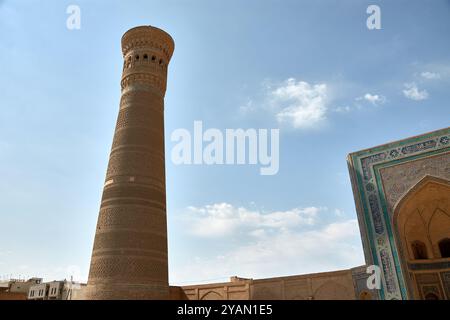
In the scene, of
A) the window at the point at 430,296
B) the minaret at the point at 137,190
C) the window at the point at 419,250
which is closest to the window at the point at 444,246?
the window at the point at 419,250

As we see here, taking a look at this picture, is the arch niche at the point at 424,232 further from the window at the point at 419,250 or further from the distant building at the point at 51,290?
the distant building at the point at 51,290

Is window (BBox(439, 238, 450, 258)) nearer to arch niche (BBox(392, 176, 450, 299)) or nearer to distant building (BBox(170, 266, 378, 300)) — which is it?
arch niche (BBox(392, 176, 450, 299))

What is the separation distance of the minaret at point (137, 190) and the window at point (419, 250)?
24.1 ft

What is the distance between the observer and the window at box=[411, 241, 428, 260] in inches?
405

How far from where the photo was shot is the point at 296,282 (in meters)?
12.3

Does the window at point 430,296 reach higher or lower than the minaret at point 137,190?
lower

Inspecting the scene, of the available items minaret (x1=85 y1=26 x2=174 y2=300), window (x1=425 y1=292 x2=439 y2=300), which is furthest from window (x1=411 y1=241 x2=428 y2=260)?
minaret (x1=85 y1=26 x2=174 y2=300)

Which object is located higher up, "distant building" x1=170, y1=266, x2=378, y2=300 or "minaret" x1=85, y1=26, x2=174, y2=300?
"minaret" x1=85, y1=26, x2=174, y2=300

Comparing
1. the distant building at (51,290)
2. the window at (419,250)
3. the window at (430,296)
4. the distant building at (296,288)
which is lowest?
the window at (430,296)

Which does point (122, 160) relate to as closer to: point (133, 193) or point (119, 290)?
point (133, 193)

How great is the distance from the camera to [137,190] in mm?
10023

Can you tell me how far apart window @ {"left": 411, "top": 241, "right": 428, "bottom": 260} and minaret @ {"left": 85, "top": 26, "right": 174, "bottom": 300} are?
24.1 feet

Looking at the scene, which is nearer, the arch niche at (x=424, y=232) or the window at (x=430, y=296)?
the arch niche at (x=424, y=232)

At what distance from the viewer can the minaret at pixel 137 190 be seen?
9016 mm
